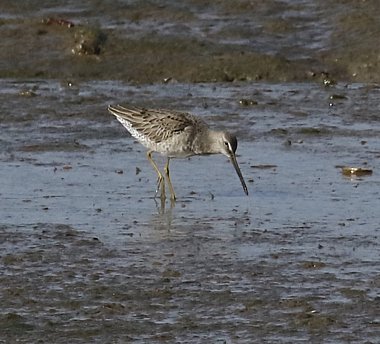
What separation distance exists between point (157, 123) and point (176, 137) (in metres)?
0.30

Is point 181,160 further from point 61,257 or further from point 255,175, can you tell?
point 61,257

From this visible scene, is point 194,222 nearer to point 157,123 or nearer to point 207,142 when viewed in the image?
point 207,142

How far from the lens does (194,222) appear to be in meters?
10.6

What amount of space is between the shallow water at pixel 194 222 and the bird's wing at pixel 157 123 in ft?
1.26

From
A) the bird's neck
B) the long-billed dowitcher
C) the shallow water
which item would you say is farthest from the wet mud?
the bird's neck

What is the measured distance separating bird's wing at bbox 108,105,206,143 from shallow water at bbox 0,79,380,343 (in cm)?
38

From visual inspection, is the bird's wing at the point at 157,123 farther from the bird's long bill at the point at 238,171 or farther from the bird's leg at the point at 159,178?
the bird's long bill at the point at 238,171

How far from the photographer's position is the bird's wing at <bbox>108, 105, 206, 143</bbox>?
12.1 metres

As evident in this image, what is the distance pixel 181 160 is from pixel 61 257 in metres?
4.02

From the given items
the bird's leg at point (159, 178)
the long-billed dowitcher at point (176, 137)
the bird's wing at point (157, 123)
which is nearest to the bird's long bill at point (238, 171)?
the long-billed dowitcher at point (176, 137)

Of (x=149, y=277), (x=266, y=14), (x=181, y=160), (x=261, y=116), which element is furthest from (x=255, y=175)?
(x=266, y=14)

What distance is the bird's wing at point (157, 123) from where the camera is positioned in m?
12.1

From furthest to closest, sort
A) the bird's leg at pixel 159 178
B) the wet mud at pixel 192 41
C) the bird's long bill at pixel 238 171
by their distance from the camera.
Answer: the wet mud at pixel 192 41, the bird's leg at pixel 159 178, the bird's long bill at pixel 238 171

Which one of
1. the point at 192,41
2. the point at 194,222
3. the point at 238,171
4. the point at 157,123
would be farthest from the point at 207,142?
the point at 192,41
